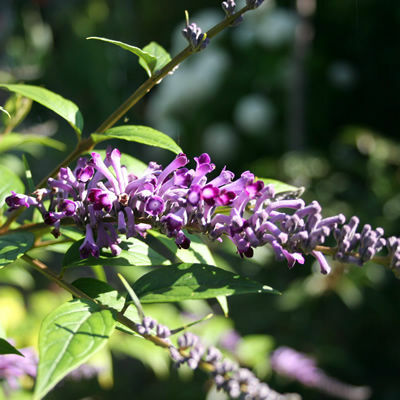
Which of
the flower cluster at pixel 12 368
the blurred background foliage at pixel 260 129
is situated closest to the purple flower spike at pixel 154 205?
the flower cluster at pixel 12 368

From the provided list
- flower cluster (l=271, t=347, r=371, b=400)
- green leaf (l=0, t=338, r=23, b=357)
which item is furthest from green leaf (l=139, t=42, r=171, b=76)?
flower cluster (l=271, t=347, r=371, b=400)

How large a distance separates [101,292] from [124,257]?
0.05 metres

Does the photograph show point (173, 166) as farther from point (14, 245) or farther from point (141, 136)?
point (14, 245)

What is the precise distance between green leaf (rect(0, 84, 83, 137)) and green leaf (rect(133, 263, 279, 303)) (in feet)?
0.69

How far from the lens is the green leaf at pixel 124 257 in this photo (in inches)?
22.0

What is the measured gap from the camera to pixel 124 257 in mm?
566

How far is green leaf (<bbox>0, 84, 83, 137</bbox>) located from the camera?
603 millimetres

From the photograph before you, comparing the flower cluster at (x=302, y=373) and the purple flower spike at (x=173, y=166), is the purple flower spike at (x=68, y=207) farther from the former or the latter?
the flower cluster at (x=302, y=373)

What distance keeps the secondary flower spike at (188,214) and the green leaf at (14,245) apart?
4 centimetres

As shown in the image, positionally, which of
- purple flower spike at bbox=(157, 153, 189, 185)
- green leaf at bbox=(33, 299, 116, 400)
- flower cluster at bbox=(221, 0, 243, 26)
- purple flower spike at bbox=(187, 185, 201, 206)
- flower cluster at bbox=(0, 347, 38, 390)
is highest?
flower cluster at bbox=(221, 0, 243, 26)

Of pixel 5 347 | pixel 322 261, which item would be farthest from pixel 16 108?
pixel 322 261

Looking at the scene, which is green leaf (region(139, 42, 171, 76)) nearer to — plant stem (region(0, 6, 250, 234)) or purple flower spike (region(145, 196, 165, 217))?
plant stem (region(0, 6, 250, 234))

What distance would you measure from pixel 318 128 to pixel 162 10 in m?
2.62

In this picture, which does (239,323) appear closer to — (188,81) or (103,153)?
(103,153)
